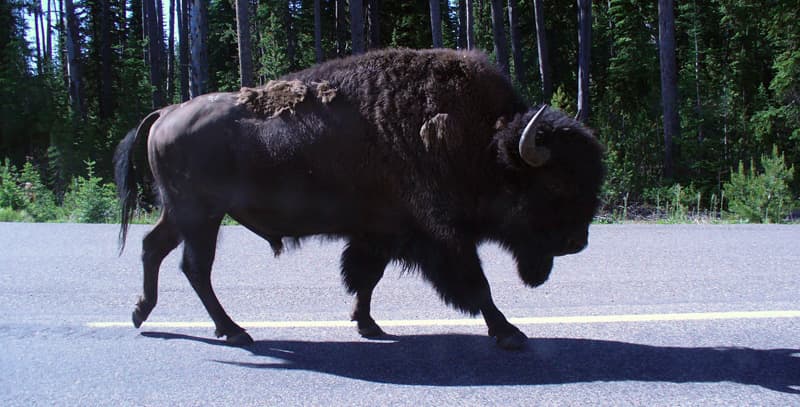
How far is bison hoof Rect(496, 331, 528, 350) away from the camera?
3.81m

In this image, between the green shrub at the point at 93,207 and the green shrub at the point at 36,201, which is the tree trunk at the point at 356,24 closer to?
the green shrub at the point at 93,207

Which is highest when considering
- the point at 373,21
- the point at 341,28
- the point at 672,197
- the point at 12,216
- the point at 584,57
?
the point at 341,28

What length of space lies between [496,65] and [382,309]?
6.75 ft

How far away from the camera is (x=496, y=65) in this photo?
4414mm

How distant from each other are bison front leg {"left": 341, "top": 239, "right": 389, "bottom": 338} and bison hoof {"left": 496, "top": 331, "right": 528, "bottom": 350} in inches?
33.3

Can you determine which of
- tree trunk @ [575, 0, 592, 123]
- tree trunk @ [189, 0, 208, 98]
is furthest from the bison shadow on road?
tree trunk @ [575, 0, 592, 123]

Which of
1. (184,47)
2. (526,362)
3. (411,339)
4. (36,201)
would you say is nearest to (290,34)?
(184,47)

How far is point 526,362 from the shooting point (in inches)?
143

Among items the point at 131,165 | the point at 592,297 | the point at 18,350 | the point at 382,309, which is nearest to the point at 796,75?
the point at 592,297

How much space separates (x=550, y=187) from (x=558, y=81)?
29.8m

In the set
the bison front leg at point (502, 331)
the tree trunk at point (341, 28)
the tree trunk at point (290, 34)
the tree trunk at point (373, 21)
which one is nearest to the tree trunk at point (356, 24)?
the tree trunk at point (373, 21)

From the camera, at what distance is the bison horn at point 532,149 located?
364cm

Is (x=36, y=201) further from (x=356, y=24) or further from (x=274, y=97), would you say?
(x=274, y=97)

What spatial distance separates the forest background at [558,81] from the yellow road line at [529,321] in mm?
7002
